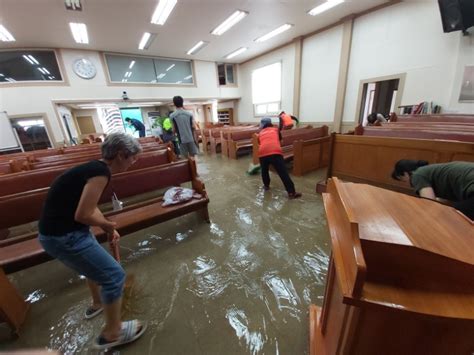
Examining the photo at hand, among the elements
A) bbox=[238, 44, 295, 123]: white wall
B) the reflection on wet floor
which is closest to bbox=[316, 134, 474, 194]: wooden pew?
the reflection on wet floor

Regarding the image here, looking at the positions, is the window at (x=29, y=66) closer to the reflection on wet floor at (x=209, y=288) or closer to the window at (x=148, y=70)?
the window at (x=148, y=70)

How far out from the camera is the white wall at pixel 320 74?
711 cm

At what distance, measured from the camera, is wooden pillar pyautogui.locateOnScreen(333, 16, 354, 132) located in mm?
6492

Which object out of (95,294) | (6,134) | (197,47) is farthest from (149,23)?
(95,294)

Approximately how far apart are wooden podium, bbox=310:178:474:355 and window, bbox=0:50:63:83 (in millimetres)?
10743

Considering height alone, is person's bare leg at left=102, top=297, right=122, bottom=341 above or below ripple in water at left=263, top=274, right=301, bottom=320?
above

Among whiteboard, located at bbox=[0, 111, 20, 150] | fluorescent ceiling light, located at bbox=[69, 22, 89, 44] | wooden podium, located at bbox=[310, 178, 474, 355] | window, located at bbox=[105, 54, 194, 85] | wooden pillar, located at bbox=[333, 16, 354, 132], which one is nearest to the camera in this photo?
wooden podium, located at bbox=[310, 178, 474, 355]

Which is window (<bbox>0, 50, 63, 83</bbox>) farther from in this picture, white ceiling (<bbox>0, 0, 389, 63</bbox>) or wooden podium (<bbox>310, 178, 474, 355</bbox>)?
wooden podium (<bbox>310, 178, 474, 355</bbox>)

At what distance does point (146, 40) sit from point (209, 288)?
8874mm

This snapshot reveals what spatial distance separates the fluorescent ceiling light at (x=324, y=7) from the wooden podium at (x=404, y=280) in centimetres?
720

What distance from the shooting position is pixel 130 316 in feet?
5.25

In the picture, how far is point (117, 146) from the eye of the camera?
4.02 ft

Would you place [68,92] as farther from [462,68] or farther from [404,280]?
[462,68]

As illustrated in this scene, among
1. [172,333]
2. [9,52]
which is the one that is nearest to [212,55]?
[9,52]
